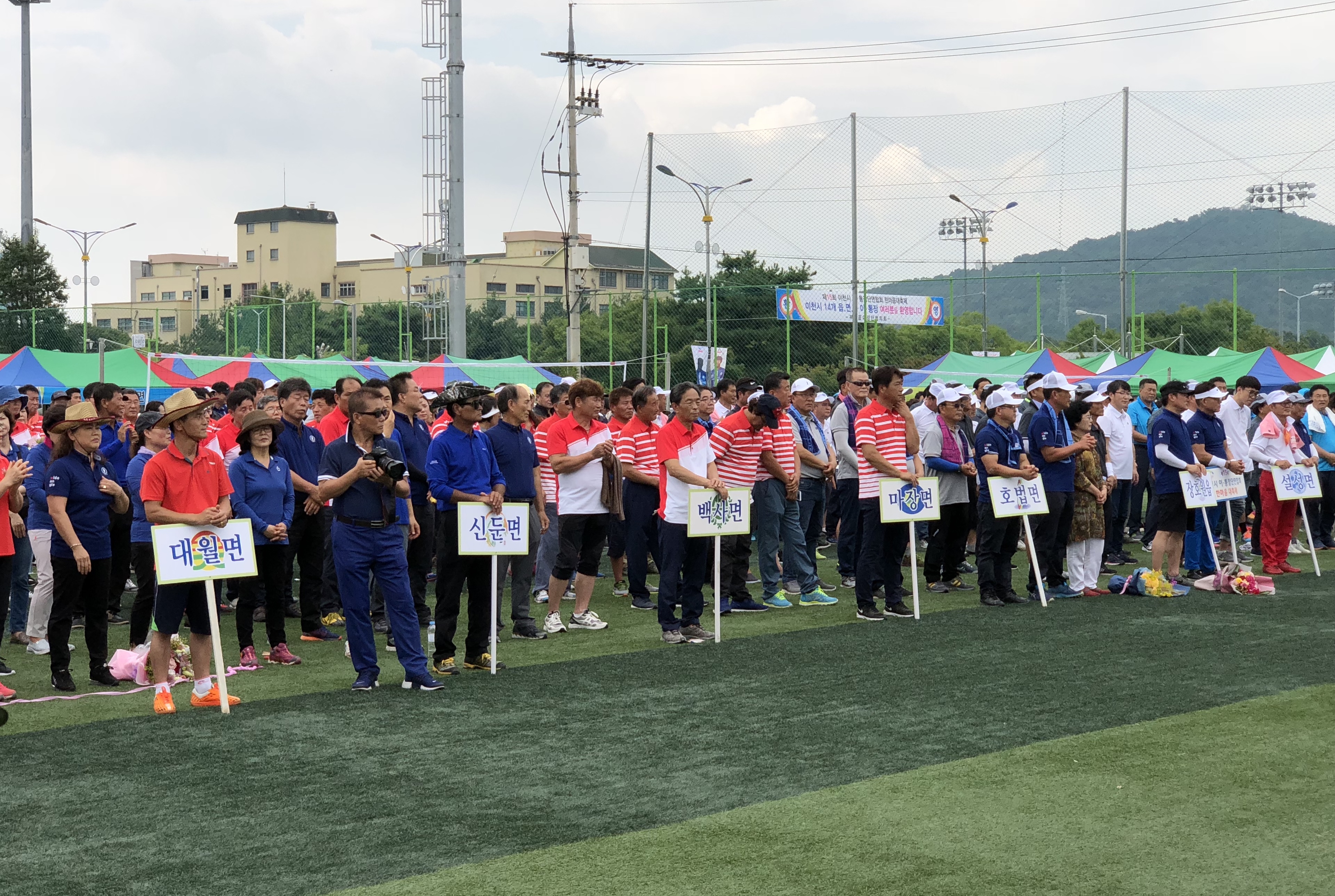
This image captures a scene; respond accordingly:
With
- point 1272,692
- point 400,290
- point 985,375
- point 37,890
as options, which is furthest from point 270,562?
point 400,290

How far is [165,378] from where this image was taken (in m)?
23.7

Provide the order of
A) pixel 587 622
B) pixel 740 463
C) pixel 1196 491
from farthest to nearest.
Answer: pixel 1196 491 < pixel 740 463 < pixel 587 622

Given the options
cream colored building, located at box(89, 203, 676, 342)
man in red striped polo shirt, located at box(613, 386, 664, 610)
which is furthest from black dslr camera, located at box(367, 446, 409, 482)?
cream colored building, located at box(89, 203, 676, 342)

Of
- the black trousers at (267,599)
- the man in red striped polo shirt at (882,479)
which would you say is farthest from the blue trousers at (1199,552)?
the black trousers at (267,599)

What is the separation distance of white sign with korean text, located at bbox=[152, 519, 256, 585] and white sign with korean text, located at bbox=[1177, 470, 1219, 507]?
8340 mm

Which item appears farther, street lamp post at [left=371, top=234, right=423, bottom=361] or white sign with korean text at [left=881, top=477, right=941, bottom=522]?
street lamp post at [left=371, top=234, right=423, bottom=361]

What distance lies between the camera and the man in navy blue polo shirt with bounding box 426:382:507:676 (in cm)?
891

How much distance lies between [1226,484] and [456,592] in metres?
7.77

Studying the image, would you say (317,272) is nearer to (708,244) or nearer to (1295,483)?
(708,244)

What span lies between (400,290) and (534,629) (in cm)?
8200

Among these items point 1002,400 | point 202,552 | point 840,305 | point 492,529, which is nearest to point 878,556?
point 1002,400

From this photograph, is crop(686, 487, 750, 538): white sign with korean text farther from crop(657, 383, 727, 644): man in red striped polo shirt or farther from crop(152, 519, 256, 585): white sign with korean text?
crop(152, 519, 256, 585): white sign with korean text

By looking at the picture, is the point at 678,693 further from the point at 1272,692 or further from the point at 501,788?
the point at 1272,692

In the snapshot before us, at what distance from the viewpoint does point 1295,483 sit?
45.0 feet
